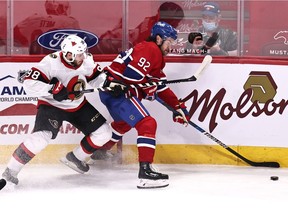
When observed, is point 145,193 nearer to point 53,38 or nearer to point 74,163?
point 74,163

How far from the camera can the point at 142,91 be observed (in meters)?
4.79

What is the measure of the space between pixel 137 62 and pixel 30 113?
108 cm

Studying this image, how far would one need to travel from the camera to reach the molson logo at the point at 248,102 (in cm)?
510

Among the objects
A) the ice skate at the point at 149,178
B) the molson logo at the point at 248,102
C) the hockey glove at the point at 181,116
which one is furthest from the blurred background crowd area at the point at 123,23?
the ice skate at the point at 149,178

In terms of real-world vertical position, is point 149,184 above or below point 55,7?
below

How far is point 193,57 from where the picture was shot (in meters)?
5.17

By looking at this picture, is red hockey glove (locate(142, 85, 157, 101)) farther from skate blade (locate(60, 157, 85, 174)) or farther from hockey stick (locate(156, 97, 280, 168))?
skate blade (locate(60, 157, 85, 174))

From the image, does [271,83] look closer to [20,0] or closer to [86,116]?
[86,116]

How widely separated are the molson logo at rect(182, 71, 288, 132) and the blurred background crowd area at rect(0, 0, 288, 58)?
8.6 inches

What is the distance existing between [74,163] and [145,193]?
0.73m

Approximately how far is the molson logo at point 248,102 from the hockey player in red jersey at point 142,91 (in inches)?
18.5

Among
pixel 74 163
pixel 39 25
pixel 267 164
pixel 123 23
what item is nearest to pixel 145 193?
pixel 74 163

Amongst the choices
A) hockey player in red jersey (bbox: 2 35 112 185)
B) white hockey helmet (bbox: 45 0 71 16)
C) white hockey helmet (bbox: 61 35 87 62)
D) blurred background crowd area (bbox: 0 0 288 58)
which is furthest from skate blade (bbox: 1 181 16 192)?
white hockey helmet (bbox: 45 0 71 16)

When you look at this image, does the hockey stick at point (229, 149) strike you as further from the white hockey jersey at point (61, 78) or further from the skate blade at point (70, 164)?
the skate blade at point (70, 164)
